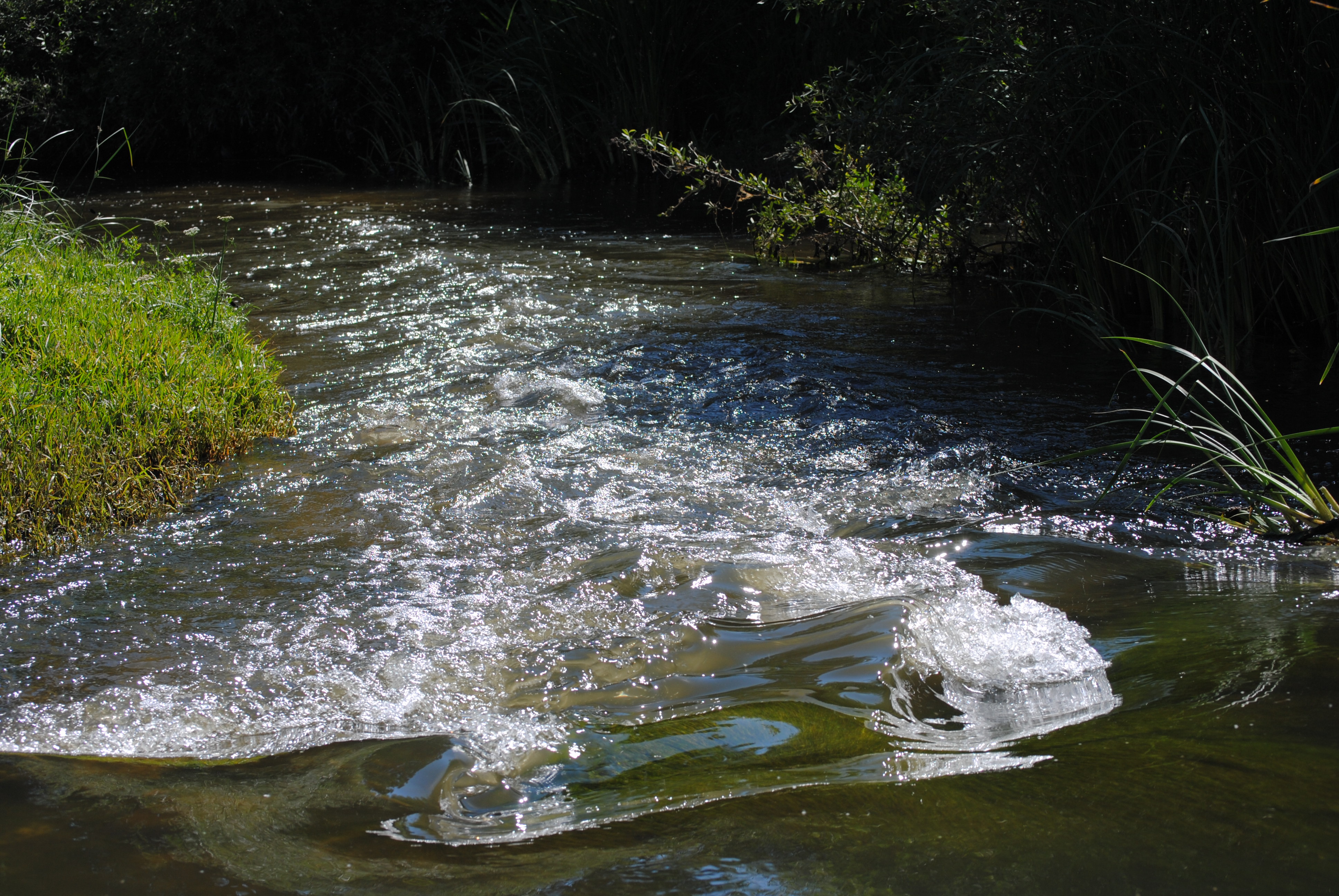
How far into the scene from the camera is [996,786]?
182 cm

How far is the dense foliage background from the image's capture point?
425 cm

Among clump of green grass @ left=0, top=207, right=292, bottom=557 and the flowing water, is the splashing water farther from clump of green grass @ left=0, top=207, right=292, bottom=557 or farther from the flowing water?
clump of green grass @ left=0, top=207, right=292, bottom=557

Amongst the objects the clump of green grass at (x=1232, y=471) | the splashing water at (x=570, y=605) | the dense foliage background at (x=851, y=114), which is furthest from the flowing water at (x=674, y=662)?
the dense foliage background at (x=851, y=114)

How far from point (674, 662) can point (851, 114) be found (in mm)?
4395

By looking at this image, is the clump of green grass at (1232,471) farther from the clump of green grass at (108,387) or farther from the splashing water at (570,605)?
the clump of green grass at (108,387)

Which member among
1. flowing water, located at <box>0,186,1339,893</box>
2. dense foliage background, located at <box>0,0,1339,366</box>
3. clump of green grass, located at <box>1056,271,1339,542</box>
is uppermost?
dense foliage background, located at <box>0,0,1339,366</box>

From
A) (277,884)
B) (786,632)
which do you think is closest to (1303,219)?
(786,632)

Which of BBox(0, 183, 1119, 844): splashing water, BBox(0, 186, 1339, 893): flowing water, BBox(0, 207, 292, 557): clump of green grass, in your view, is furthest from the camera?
BBox(0, 207, 292, 557): clump of green grass

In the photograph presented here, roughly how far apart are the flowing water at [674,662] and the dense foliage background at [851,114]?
33.8 inches

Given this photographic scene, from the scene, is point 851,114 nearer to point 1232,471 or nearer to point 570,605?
point 1232,471

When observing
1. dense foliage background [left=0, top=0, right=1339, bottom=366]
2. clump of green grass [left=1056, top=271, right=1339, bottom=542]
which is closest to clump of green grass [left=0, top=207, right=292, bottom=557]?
dense foliage background [left=0, top=0, right=1339, bottom=366]

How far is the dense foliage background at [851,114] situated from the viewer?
4254 millimetres

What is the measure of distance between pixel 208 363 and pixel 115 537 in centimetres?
126

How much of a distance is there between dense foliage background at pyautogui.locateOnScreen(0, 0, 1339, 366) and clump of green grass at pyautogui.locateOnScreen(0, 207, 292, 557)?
198 centimetres
